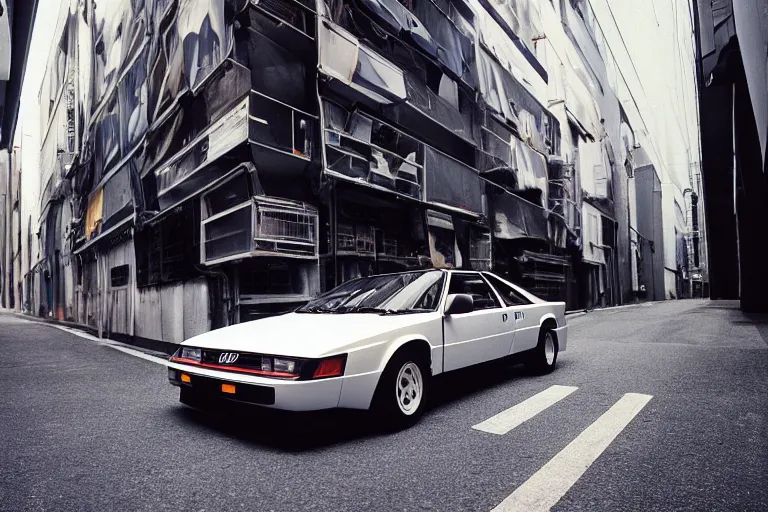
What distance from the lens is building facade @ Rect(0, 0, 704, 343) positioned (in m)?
7.75

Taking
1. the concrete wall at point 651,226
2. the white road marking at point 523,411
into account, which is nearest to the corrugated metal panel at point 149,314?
the white road marking at point 523,411

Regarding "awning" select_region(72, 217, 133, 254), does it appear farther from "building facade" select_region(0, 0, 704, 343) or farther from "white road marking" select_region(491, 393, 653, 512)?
"white road marking" select_region(491, 393, 653, 512)

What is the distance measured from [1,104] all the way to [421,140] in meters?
27.6

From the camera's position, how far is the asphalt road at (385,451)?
2463 mm

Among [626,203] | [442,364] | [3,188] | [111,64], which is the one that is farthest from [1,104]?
[626,203]

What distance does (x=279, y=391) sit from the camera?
311 centimetres

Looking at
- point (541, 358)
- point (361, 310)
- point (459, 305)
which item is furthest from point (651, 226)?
point (361, 310)

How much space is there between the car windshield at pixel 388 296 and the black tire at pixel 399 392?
0.51 m

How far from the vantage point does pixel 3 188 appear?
125 ft

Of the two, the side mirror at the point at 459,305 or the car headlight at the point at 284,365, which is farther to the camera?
the side mirror at the point at 459,305

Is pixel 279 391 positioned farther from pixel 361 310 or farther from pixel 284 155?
pixel 284 155

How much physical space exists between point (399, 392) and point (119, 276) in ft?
34.4

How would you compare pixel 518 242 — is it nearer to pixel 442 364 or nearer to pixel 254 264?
pixel 254 264

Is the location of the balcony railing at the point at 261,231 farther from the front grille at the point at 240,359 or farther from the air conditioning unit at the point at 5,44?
the air conditioning unit at the point at 5,44
